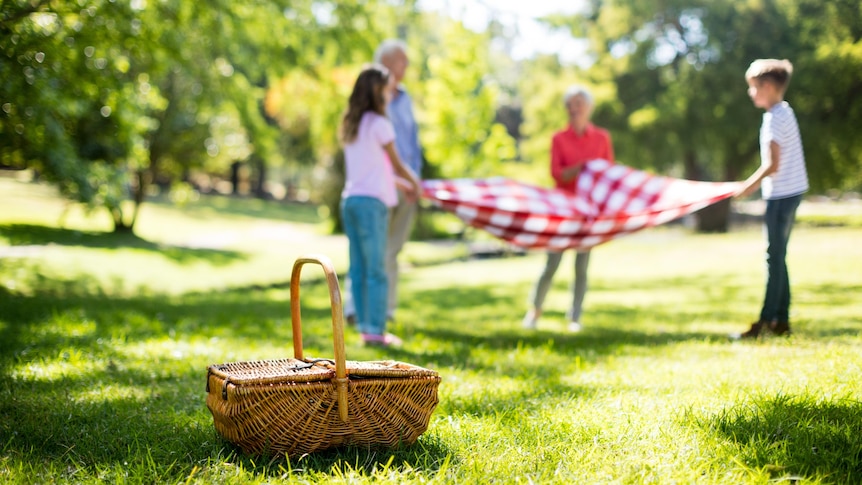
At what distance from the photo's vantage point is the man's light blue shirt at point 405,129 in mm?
6363

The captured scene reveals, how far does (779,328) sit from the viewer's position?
5.44 metres

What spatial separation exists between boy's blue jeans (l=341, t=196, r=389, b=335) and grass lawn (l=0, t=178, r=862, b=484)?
0.30m

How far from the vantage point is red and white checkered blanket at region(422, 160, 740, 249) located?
6.32 m

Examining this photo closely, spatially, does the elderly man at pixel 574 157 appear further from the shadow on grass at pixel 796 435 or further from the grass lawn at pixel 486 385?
the shadow on grass at pixel 796 435

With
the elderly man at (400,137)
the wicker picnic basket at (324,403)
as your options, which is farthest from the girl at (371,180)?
the wicker picnic basket at (324,403)

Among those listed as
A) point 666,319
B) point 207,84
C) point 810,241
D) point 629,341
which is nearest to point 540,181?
point 810,241

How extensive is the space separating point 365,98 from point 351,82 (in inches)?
725

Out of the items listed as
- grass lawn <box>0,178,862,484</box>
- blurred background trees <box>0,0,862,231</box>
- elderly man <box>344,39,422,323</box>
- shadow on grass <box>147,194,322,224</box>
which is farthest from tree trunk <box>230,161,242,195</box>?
elderly man <box>344,39,422,323</box>

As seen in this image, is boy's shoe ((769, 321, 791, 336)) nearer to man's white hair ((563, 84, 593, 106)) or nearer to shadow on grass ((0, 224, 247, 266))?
man's white hair ((563, 84, 593, 106))

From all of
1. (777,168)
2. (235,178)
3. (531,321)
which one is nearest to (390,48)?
(531,321)

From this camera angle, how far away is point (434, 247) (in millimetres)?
23891

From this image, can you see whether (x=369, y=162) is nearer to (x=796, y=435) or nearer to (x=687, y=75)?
(x=796, y=435)

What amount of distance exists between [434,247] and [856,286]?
15.1 metres

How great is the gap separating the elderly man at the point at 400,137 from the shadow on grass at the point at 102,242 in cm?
944
